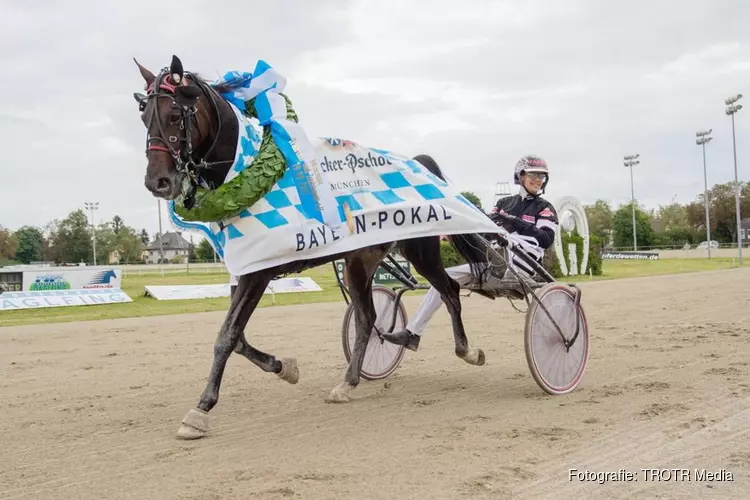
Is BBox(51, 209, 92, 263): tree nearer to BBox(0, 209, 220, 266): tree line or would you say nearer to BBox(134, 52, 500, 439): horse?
BBox(0, 209, 220, 266): tree line

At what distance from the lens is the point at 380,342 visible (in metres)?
6.29

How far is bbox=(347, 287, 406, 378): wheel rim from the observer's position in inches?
243

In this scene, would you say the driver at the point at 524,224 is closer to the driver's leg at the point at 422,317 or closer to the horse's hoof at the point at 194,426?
the driver's leg at the point at 422,317

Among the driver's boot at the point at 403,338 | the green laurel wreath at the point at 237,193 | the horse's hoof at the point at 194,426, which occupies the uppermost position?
the green laurel wreath at the point at 237,193

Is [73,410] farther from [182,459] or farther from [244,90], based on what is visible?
[244,90]

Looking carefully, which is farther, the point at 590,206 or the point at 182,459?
the point at 590,206

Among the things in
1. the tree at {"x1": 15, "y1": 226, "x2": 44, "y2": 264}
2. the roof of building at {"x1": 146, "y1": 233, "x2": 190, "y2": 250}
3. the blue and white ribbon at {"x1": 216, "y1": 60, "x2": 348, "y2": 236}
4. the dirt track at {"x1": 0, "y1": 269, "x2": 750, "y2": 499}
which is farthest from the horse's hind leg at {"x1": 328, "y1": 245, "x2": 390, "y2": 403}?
the roof of building at {"x1": 146, "y1": 233, "x2": 190, "y2": 250}

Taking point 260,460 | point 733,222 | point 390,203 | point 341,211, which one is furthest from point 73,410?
point 733,222

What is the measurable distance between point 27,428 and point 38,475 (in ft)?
3.97

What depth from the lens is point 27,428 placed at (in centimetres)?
461

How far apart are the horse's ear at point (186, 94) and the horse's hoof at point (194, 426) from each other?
74.7 inches

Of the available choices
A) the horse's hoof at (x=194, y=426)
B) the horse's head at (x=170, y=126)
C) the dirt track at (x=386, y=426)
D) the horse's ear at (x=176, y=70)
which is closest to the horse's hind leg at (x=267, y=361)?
the dirt track at (x=386, y=426)

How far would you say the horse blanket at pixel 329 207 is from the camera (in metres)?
4.34

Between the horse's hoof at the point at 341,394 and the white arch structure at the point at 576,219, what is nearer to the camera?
the horse's hoof at the point at 341,394
